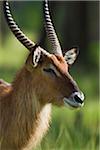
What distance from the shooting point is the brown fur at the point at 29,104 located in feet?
28.9

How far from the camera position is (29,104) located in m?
9.03

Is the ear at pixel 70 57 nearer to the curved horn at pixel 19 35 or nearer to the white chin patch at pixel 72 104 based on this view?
the curved horn at pixel 19 35

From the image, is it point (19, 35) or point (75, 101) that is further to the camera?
point (19, 35)


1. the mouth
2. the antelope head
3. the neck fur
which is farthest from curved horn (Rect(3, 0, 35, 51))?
the mouth

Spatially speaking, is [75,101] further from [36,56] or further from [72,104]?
[36,56]

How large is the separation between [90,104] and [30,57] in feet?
44.9

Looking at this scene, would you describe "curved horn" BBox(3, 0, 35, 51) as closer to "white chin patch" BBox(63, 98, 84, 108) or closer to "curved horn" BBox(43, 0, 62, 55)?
"curved horn" BBox(43, 0, 62, 55)

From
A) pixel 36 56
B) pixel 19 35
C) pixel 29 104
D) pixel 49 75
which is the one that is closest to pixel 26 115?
pixel 29 104

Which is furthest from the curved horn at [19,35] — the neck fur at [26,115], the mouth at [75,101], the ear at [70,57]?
the mouth at [75,101]

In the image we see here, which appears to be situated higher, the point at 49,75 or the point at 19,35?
the point at 19,35

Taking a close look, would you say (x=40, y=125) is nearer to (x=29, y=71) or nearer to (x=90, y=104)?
(x=29, y=71)

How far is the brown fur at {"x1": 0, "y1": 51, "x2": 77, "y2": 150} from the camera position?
8.82 meters

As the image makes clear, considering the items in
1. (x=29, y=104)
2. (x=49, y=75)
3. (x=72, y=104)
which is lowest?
(x=29, y=104)

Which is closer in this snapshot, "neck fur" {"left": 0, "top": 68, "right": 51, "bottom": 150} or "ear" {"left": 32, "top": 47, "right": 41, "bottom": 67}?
"ear" {"left": 32, "top": 47, "right": 41, "bottom": 67}
